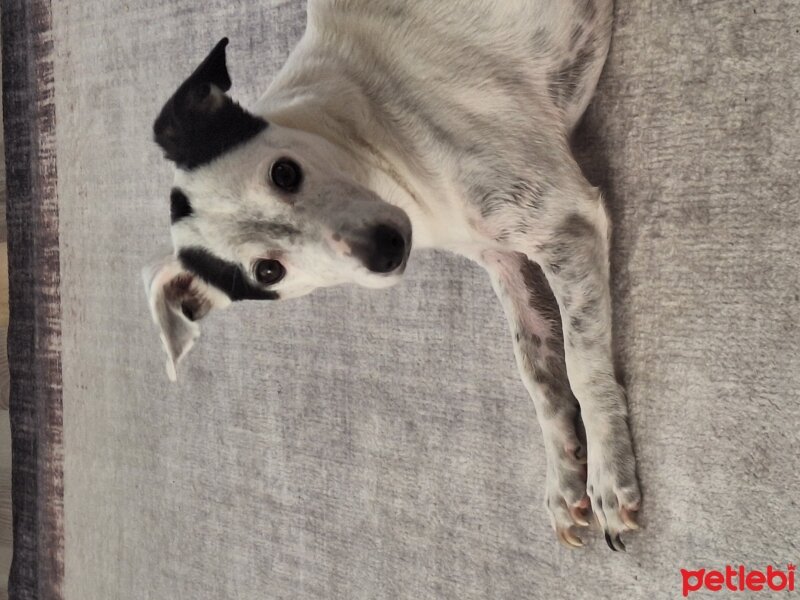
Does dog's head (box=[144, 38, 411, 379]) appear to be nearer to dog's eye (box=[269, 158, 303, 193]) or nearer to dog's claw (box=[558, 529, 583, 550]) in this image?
dog's eye (box=[269, 158, 303, 193])

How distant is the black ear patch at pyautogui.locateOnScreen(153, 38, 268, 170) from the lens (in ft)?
4.81

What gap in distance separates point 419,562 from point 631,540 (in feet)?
2.25

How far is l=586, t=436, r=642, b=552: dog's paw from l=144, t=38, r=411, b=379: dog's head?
0.68 metres

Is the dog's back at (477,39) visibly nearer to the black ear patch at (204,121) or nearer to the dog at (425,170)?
the dog at (425,170)

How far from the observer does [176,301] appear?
5.41ft

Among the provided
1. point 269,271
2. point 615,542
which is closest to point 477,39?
point 269,271

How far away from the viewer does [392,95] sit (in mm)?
1612

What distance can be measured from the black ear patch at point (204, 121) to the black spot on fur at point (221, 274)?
19cm

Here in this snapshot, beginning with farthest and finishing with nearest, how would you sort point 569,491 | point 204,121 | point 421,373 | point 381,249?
point 421,373, point 569,491, point 204,121, point 381,249

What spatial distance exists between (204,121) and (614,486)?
124 centimetres

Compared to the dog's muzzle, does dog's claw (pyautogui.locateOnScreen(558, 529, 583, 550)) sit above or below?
below

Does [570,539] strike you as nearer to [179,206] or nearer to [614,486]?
[614,486]

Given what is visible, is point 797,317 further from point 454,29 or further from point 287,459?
point 287,459

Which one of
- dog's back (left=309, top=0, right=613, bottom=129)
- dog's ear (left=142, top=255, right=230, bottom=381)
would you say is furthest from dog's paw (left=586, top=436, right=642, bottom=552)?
dog's ear (left=142, top=255, right=230, bottom=381)
